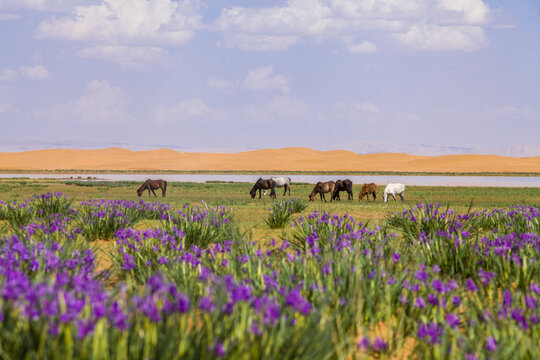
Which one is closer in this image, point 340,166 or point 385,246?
point 385,246

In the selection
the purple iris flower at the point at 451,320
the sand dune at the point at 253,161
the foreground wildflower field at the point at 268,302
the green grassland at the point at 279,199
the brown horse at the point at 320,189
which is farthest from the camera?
the sand dune at the point at 253,161

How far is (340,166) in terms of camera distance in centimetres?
15112

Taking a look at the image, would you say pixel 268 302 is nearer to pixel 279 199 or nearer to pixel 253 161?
pixel 279 199

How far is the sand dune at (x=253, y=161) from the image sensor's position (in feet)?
477

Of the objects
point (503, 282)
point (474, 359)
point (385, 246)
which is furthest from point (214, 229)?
point (474, 359)

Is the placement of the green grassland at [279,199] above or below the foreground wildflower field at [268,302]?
below

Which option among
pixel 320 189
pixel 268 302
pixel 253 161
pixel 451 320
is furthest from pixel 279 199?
pixel 253 161

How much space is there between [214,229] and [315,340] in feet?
24.1

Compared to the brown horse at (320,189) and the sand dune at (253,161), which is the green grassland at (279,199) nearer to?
the brown horse at (320,189)

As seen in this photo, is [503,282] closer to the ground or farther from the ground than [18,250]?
closer to the ground

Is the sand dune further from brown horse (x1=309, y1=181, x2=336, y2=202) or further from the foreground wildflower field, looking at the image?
the foreground wildflower field

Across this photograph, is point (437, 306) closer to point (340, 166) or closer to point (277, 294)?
point (277, 294)

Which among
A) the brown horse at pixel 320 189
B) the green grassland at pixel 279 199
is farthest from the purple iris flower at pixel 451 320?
the brown horse at pixel 320 189

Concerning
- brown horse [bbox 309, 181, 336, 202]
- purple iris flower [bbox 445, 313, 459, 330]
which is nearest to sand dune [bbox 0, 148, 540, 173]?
brown horse [bbox 309, 181, 336, 202]
